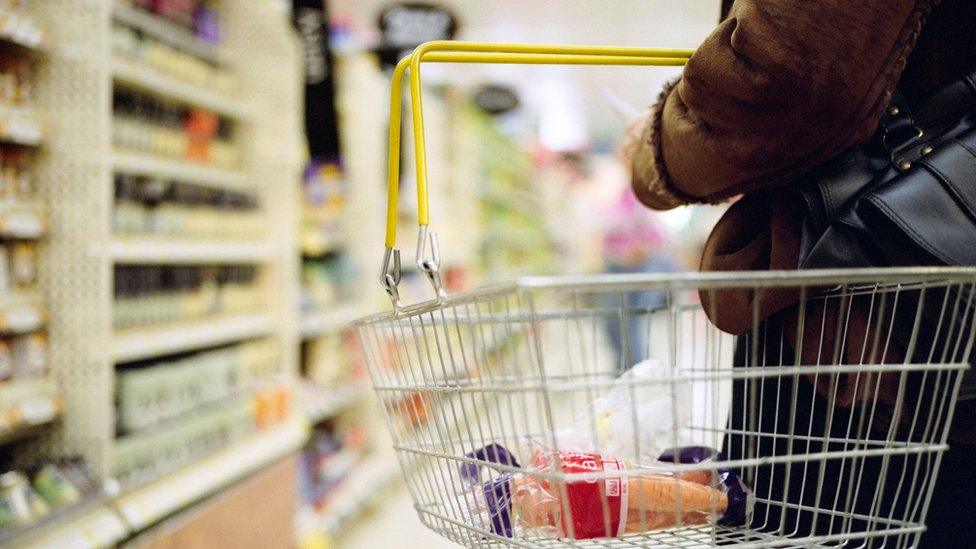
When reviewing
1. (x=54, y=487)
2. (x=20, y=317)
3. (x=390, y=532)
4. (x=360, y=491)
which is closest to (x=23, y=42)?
(x=20, y=317)

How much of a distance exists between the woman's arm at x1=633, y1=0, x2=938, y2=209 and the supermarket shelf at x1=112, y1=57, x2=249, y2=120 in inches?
73.5

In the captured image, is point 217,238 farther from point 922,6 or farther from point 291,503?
point 922,6

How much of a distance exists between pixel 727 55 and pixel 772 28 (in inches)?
1.7

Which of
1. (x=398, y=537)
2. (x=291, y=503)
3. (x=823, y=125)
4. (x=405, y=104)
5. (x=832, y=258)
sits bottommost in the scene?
(x=398, y=537)

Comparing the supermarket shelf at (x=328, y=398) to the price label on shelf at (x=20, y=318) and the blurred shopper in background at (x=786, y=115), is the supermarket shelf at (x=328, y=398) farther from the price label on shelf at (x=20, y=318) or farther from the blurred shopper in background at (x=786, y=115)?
the blurred shopper in background at (x=786, y=115)

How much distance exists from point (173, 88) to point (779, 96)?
2193 millimetres

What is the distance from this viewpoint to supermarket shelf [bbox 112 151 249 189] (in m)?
2.21

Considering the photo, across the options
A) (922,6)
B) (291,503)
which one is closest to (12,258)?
(291,503)

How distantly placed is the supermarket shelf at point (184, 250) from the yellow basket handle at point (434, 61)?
4.87 feet

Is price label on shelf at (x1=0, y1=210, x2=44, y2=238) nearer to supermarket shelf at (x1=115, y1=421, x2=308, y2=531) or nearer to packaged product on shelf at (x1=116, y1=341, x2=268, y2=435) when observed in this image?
packaged product on shelf at (x1=116, y1=341, x2=268, y2=435)

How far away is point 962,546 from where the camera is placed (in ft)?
2.74

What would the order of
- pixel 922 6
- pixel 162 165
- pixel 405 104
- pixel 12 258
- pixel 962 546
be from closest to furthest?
pixel 922 6
pixel 962 546
pixel 12 258
pixel 162 165
pixel 405 104

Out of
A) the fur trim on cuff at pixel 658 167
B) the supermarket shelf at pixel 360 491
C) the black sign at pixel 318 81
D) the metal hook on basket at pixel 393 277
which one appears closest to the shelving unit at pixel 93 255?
the black sign at pixel 318 81

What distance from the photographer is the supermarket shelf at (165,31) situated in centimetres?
229
